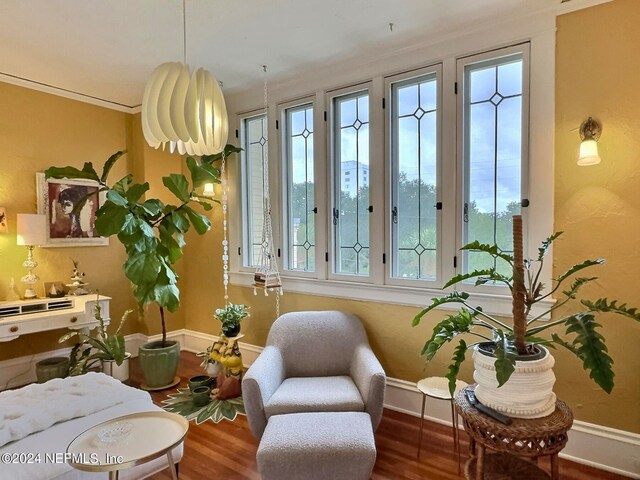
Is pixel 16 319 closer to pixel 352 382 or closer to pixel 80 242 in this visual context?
pixel 80 242

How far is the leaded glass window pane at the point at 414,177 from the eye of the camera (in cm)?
283

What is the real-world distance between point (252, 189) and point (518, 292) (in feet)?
9.43

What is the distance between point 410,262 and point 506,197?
83cm

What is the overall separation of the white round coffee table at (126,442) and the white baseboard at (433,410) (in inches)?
71.8

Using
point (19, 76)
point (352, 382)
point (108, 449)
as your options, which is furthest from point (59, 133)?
point (352, 382)

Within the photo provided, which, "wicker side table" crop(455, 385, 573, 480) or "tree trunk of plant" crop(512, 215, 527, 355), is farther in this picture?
"tree trunk of plant" crop(512, 215, 527, 355)

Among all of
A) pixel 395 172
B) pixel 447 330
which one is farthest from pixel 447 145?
pixel 447 330

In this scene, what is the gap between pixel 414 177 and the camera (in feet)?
9.57

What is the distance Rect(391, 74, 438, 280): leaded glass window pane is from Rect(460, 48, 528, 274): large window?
242 millimetres

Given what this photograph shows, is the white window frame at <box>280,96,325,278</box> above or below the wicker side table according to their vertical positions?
above

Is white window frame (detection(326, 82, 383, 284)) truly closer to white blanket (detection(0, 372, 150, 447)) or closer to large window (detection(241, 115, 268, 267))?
large window (detection(241, 115, 268, 267))

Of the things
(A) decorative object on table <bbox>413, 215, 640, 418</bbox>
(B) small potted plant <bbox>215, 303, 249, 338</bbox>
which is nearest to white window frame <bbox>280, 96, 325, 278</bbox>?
(B) small potted plant <bbox>215, 303, 249, 338</bbox>

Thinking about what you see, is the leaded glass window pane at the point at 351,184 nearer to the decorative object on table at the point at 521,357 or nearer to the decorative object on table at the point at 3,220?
the decorative object on table at the point at 521,357

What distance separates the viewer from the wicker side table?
59.9 inches
